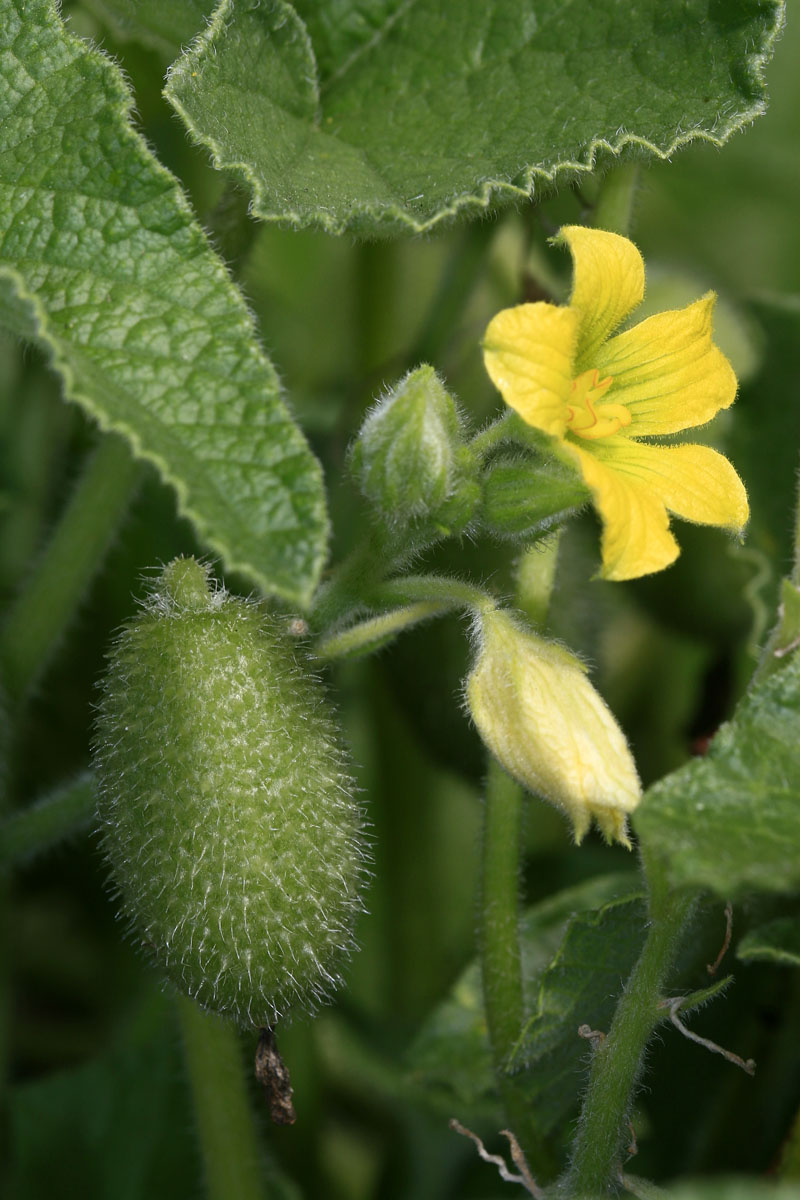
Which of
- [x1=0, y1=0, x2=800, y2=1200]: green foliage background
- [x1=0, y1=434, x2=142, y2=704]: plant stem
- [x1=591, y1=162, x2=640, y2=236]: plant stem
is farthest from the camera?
[x1=0, y1=434, x2=142, y2=704]: plant stem

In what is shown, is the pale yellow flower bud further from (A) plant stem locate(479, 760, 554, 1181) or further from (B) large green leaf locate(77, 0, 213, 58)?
(B) large green leaf locate(77, 0, 213, 58)

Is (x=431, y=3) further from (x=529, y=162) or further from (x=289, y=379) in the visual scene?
(x=289, y=379)

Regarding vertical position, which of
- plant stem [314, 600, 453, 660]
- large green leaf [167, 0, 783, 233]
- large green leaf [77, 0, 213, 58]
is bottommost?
plant stem [314, 600, 453, 660]

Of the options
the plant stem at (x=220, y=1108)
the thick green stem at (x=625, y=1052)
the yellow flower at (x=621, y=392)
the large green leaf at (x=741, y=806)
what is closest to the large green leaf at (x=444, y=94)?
the yellow flower at (x=621, y=392)

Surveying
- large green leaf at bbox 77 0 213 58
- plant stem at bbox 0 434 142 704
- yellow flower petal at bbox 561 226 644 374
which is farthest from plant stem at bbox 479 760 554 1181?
large green leaf at bbox 77 0 213 58

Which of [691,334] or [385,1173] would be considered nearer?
[691,334]

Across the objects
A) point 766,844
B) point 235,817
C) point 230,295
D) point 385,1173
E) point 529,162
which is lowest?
point 385,1173

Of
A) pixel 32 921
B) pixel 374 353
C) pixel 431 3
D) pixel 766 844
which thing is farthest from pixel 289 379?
pixel 766 844

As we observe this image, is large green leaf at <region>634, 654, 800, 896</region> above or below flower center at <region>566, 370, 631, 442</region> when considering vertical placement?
below

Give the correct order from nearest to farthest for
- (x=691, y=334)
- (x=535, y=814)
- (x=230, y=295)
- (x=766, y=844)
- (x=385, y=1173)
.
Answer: (x=766, y=844), (x=230, y=295), (x=691, y=334), (x=385, y=1173), (x=535, y=814)
